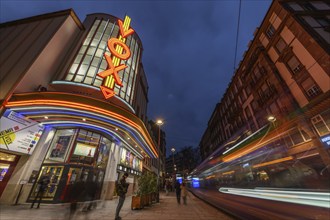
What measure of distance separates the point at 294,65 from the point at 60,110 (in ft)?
78.4

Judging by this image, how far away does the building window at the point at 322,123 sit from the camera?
1278 cm

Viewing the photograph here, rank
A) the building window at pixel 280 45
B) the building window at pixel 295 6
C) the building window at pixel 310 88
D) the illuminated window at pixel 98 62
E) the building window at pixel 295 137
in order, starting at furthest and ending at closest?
1. the building window at pixel 280 45
2. the building window at pixel 295 6
3. the illuminated window at pixel 98 62
4. the building window at pixel 295 137
5. the building window at pixel 310 88

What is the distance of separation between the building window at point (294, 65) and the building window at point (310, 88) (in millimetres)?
1715

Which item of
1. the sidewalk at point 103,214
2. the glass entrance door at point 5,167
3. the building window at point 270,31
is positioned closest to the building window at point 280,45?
the building window at point 270,31

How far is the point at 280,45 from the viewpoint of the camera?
19406mm

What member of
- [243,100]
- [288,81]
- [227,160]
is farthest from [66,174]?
[243,100]

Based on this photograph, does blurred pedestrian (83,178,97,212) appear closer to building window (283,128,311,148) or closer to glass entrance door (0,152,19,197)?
glass entrance door (0,152,19,197)

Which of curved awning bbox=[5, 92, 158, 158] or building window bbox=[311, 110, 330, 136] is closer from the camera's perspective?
curved awning bbox=[5, 92, 158, 158]

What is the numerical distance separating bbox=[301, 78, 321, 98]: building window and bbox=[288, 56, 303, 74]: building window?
1.71 m

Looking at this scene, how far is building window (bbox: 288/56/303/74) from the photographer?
54.0 feet

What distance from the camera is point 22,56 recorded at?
13.0 meters

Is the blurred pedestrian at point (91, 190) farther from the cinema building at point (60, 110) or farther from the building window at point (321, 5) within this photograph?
the building window at point (321, 5)

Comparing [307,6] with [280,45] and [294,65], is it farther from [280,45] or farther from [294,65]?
[294,65]

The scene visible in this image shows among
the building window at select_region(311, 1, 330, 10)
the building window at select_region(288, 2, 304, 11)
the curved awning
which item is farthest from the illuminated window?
the building window at select_region(311, 1, 330, 10)
